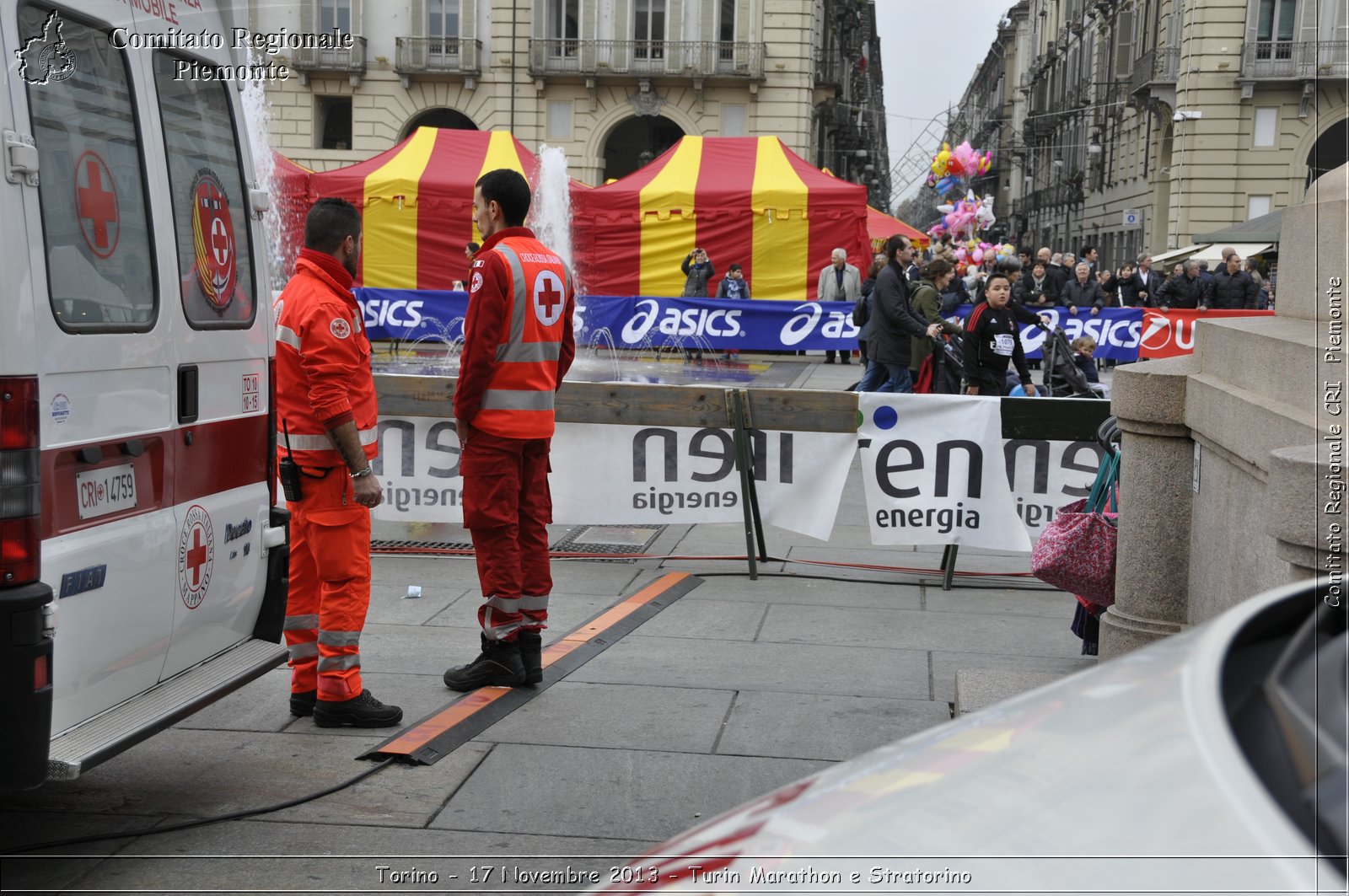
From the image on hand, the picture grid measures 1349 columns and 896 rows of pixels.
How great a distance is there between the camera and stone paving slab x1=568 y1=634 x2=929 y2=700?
5.78 m

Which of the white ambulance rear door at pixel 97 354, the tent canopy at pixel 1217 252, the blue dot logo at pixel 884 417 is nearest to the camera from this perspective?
the white ambulance rear door at pixel 97 354

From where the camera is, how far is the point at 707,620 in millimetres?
6945

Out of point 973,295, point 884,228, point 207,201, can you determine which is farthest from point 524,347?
point 884,228

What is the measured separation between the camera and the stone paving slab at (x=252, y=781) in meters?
4.25

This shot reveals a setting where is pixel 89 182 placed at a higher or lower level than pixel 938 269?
lower

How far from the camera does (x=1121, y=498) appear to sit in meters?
5.33

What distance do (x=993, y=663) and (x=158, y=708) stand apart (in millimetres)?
3756

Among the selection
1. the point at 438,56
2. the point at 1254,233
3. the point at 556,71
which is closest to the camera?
the point at 1254,233

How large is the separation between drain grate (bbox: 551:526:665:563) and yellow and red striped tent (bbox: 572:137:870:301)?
642 inches

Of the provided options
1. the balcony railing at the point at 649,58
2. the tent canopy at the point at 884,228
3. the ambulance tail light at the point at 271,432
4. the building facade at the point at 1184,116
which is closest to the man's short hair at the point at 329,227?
the ambulance tail light at the point at 271,432

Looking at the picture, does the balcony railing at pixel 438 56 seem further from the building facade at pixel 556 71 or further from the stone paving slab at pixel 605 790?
the stone paving slab at pixel 605 790

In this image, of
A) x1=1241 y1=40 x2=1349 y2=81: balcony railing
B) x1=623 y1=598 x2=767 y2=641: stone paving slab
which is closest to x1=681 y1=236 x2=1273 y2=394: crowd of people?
x1=623 y1=598 x2=767 y2=641: stone paving slab

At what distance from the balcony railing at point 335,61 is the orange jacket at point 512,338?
132ft

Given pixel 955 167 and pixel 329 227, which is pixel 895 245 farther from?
pixel 955 167
